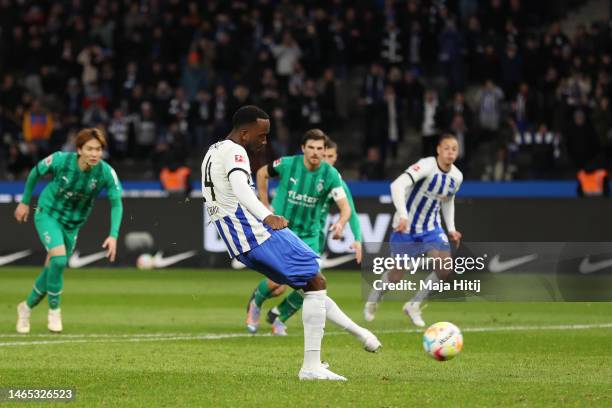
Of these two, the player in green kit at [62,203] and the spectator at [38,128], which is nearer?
the player in green kit at [62,203]

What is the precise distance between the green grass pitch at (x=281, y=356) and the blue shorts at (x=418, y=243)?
2.87ft

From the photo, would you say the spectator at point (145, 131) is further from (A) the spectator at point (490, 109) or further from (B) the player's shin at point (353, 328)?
(B) the player's shin at point (353, 328)

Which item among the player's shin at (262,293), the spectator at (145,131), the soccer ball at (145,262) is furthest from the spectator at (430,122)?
the player's shin at (262,293)

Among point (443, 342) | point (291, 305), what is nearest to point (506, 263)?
point (291, 305)

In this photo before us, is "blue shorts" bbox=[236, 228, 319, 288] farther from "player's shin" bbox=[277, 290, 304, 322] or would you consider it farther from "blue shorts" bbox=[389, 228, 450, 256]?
"blue shorts" bbox=[389, 228, 450, 256]

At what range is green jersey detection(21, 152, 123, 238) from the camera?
1356 cm

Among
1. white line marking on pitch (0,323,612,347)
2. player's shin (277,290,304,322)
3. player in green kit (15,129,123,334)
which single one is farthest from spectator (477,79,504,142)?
player in green kit (15,129,123,334)

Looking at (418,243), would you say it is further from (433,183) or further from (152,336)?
(152,336)

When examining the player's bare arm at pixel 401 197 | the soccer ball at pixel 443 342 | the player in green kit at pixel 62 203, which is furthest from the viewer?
the player's bare arm at pixel 401 197

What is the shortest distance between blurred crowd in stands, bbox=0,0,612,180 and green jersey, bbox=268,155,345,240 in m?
12.2

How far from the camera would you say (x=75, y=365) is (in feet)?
34.6

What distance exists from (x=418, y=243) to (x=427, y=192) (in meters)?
0.64

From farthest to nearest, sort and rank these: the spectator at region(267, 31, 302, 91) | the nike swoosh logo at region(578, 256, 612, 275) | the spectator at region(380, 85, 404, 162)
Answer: the spectator at region(267, 31, 302, 91)
the spectator at region(380, 85, 404, 162)
the nike swoosh logo at region(578, 256, 612, 275)

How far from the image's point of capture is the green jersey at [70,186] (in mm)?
13562
